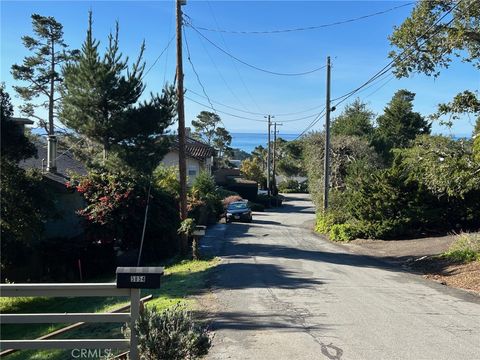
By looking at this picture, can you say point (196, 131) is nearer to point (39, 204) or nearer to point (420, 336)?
point (39, 204)

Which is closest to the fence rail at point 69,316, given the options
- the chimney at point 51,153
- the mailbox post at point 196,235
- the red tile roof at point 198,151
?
the mailbox post at point 196,235

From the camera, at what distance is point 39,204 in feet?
54.4

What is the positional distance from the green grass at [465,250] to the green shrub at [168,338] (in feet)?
41.6

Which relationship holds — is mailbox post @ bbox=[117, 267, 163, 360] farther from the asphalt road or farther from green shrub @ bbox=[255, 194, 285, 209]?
green shrub @ bbox=[255, 194, 285, 209]

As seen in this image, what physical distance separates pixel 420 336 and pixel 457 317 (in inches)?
80.2

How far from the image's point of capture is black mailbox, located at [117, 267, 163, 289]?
505 cm

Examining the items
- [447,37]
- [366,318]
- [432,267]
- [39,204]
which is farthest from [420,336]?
[39,204]

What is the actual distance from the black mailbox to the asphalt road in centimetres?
209

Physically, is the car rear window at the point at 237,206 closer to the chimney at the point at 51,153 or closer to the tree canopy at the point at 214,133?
the chimney at the point at 51,153

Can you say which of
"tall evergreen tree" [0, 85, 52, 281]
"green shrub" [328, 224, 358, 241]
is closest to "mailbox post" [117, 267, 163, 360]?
"tall evergreen tree" [0, 85, 52, 281]

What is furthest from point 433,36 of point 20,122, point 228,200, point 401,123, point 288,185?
point 288,185

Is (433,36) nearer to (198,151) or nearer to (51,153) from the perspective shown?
(51,153)

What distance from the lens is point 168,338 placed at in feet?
16.8

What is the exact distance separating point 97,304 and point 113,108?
37.0 feet
